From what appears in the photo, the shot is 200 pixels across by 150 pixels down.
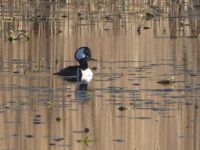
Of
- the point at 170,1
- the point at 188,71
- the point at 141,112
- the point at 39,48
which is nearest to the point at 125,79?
the point at 188,71

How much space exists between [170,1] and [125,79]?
1293cm

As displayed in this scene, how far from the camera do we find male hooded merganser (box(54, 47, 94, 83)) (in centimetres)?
1647

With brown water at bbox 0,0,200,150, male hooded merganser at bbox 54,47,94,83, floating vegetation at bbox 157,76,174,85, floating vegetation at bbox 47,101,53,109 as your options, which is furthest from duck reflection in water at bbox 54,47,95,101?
floating vegetation at bbox 47,101,53,109

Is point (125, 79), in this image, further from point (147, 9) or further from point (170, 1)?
point (170, 1)

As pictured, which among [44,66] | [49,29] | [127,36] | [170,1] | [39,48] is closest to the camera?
[44,66]

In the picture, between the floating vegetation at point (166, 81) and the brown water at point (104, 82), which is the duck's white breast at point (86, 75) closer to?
the brown water at point (104, 82)

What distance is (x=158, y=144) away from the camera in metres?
11.2

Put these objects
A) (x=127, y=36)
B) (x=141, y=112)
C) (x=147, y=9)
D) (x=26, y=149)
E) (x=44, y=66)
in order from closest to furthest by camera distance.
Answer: (x=26, y=149) → (x=141, y=112) → (x=44, y=66) → (x=127, y=36) → (x=147, y=9)

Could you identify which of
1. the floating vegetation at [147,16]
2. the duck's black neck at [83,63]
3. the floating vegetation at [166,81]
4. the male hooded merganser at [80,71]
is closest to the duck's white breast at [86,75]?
the male hooded merganser at [80,71]

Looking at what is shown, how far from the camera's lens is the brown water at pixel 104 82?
11750 millimetres

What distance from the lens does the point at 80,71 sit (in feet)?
55.5

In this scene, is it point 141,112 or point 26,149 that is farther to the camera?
point 141,112

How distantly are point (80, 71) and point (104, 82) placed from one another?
126cm

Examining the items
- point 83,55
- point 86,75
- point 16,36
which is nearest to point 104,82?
point 86,75
